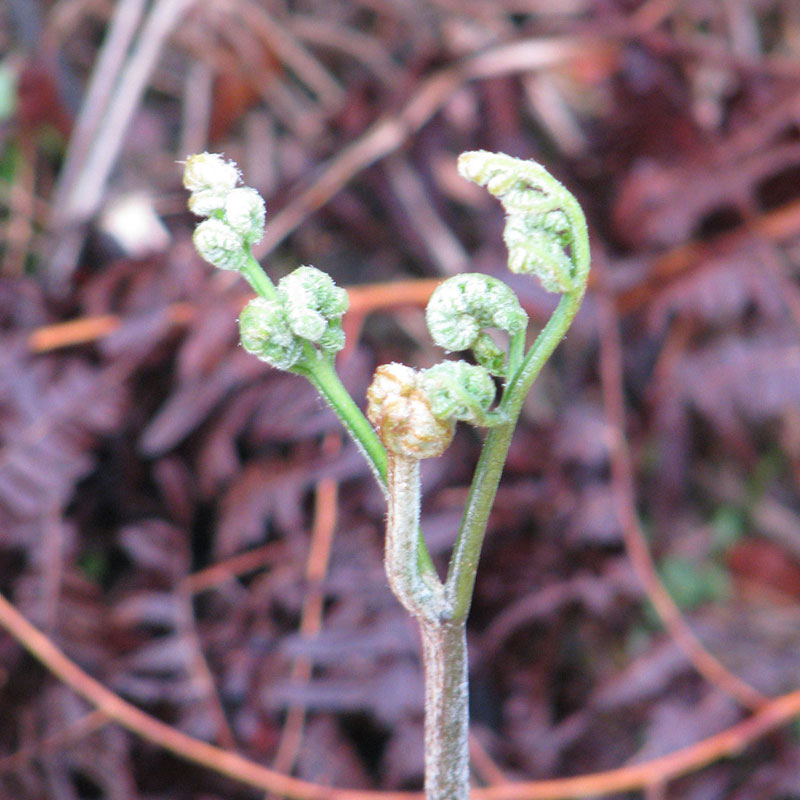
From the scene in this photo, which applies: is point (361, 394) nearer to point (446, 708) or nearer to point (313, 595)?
point (313, 595)

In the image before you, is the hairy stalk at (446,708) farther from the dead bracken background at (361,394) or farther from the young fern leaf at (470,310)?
the dead bracken background at (361,394)

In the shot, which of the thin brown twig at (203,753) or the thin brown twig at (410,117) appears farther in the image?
the thin brown twig at (410,117)

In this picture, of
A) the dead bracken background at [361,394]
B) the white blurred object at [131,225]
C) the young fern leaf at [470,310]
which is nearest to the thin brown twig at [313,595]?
the dead bracken background at [361,394]

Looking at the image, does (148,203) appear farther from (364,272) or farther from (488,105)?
(488,105)

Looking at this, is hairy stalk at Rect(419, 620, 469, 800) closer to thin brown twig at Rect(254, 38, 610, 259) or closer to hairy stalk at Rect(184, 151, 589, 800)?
hairy stalk at Rect(184, 151, 589, 800)

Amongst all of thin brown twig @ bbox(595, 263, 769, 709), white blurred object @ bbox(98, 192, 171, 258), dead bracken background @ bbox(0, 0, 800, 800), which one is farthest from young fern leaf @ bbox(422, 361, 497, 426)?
white blurred object @ bbox(98, 192, 171, 258)

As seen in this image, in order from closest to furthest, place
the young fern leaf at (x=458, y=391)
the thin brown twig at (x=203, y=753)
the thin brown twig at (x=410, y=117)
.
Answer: the young fern leaf at (x=458, y=391)
the thin brown twig at (x=203, y=753)
the thin brown twig at (x=410, y=117)

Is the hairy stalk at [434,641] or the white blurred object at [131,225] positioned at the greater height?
the white blurred object at [131,225]

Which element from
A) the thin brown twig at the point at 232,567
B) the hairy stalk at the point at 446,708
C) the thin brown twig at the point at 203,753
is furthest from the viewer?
the thin brown twig at the point at 232,567
